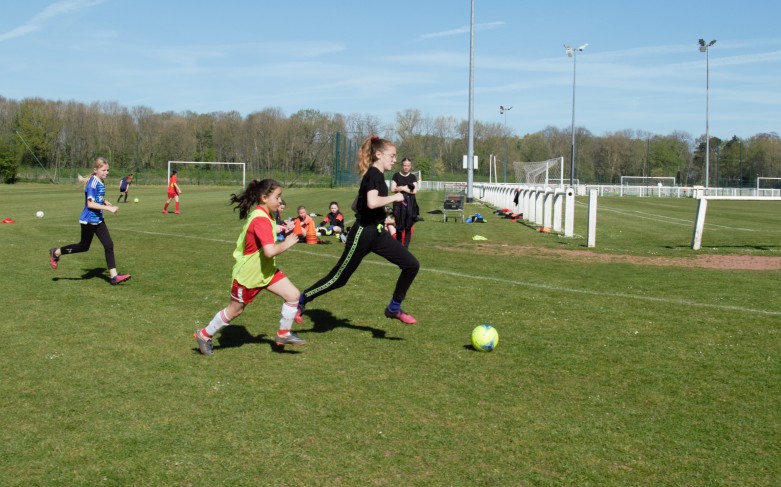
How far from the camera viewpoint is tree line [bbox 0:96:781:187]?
92562 mm

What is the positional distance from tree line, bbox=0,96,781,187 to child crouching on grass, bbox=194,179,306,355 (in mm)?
74935

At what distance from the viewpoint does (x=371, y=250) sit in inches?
297

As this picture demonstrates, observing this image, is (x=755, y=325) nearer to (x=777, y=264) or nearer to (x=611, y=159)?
(x=777, y=264)

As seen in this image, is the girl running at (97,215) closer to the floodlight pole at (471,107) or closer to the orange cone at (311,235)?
the orange cone at (311,235)

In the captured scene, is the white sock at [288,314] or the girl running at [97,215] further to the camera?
the girl running at [97,215]

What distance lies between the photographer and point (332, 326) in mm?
7957

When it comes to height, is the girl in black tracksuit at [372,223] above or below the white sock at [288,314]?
above

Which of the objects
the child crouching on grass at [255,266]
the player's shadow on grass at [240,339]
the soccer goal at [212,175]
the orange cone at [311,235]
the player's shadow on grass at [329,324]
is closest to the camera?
the child crouching on grass at [255,266]

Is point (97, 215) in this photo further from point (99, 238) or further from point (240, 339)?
point (240, 339)

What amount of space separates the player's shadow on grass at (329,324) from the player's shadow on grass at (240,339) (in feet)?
1.99

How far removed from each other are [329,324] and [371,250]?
3.64 ft

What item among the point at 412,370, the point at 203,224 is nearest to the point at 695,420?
the point at 412,370

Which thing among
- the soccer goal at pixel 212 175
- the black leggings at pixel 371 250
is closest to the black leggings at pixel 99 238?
the black leggings at pixel 371 250

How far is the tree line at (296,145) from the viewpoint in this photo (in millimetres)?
92562
